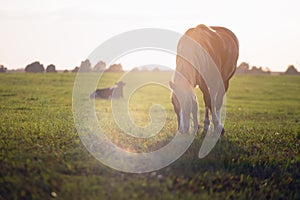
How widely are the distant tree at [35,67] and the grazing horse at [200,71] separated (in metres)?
48.9

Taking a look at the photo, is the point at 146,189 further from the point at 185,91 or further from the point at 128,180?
the point at 185,91

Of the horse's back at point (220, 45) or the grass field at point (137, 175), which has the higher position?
the horse's back at point (220, 45)

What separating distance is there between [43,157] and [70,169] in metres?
0.71

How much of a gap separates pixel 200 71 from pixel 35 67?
167 feet

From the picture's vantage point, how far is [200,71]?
32.3 ft

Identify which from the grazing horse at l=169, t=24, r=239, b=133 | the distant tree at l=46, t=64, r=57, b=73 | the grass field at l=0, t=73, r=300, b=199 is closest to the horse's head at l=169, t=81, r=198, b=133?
the grazing horse at l=169, t=24, r=239, b=133

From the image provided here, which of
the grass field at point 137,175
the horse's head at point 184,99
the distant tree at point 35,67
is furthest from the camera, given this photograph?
the distant tree at point 35,67

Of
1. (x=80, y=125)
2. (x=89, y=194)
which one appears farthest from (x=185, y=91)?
(x=89, y=194)

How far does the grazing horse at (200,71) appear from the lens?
9234 mm

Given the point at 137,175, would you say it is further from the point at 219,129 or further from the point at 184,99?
Answer: the point at 219,129

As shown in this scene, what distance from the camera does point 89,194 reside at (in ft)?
17.5

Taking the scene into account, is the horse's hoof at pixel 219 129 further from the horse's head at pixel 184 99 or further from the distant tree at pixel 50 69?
the distant tree at pixel 50 69

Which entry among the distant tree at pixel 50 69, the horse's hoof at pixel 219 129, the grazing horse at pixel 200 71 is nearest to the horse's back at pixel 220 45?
the grazing horse at pixel 200 71

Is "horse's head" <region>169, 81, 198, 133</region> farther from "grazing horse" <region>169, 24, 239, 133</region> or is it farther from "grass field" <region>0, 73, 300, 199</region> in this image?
"grass field" <region>0, 73, 300, 199</region>
